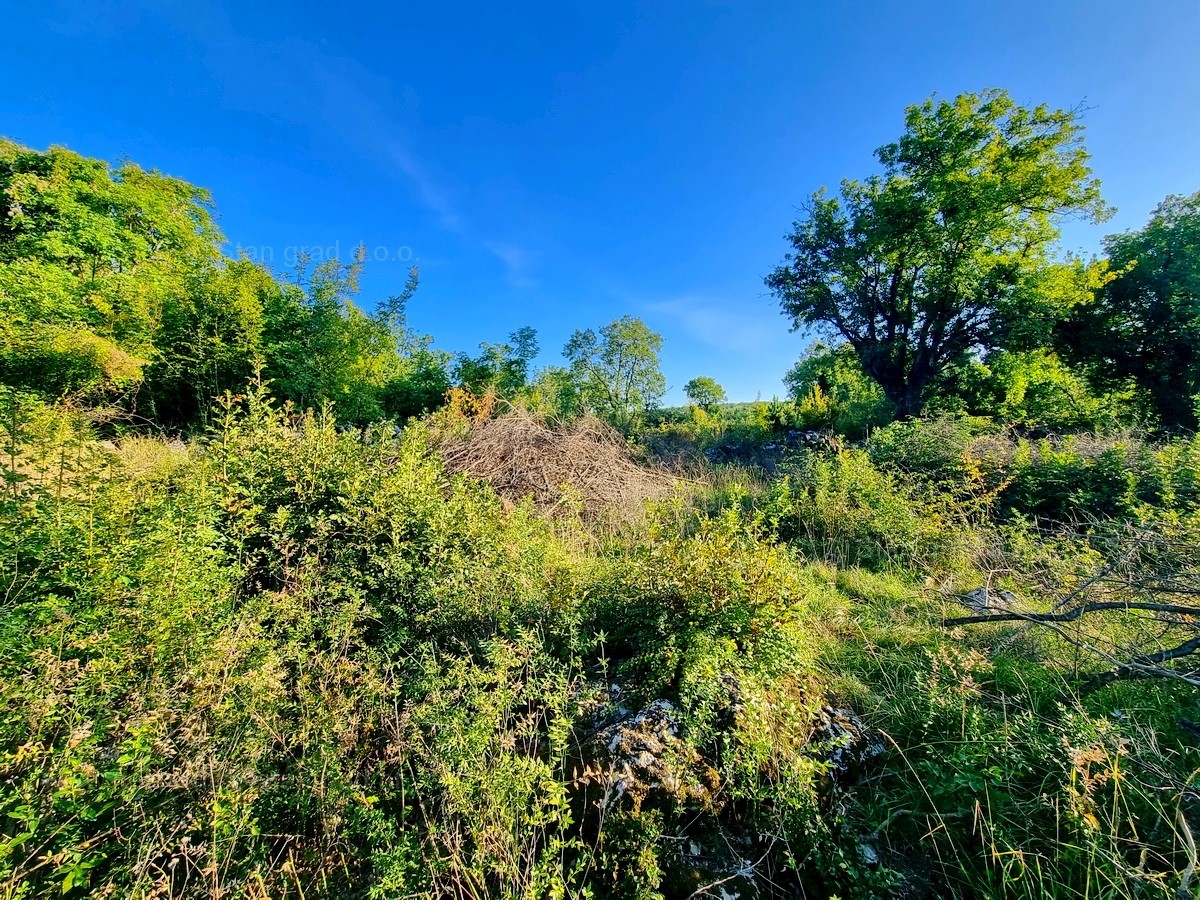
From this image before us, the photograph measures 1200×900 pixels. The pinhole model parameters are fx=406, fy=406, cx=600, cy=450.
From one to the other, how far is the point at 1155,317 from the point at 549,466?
1705 centimetres

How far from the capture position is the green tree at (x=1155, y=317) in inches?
404

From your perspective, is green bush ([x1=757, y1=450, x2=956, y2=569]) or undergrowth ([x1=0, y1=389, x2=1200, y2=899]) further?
green bush ([x1=757, y1=450, x2=956, y2=569])

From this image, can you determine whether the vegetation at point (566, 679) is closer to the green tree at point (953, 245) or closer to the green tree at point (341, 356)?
the green tree at point (341, 356)

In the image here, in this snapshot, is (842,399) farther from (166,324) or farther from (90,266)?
(90,266)

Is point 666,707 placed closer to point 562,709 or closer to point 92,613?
point 562,709

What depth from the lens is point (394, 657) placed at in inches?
106

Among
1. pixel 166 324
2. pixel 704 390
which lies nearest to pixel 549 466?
pixel 166 324

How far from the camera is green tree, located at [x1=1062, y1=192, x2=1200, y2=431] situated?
10.3m

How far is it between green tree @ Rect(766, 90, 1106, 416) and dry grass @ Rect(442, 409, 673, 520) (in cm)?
1170

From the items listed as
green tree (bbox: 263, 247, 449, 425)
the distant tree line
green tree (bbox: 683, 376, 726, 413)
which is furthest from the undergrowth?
green tree (bbox: 683, 376, 726, 413)

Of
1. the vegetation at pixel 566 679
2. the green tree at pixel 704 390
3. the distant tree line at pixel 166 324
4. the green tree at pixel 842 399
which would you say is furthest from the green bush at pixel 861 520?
the green tree at pixel 704 390

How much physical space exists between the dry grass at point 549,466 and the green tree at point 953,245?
11700 millimetres

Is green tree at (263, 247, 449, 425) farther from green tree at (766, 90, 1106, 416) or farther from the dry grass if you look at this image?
green tree at (766, 90, 1106, 416)

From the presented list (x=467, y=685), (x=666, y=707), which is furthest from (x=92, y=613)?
(x=666, y=707)
